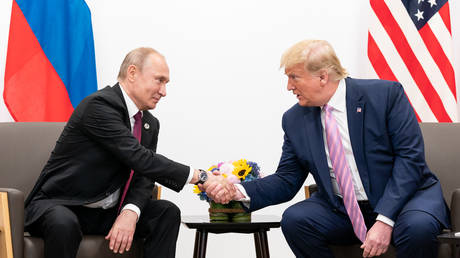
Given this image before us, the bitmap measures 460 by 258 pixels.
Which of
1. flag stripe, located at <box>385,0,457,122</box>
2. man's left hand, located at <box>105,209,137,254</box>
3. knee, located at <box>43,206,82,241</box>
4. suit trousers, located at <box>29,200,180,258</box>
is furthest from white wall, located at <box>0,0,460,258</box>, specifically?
knee, located at <box>43,206,82,241</box>

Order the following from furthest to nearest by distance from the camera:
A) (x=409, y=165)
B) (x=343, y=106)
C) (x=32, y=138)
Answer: (x=32, y=138) < (x=343, y=106) < (x=409, y=165)

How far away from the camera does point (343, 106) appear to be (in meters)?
3.00

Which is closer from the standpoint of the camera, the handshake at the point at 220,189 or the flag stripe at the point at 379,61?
the handshake at the point at 220,189

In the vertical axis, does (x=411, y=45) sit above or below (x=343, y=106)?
above

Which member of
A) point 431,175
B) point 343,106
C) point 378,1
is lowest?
point 431,175

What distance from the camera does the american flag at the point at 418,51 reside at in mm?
4012

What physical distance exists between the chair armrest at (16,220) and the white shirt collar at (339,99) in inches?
59.1

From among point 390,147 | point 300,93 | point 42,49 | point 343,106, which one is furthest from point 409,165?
point 42,49

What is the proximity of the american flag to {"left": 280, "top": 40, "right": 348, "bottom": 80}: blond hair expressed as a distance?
1.17 meters

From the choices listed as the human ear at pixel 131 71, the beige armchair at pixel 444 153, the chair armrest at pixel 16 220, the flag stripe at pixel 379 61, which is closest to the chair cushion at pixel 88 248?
the chair armrest at pixel 16 220

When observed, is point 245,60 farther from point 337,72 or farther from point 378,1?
point 337,72

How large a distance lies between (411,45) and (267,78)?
987mm

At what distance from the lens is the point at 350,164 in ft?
9.62

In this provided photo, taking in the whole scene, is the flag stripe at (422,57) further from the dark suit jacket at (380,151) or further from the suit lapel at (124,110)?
the suit lapel at (124,110)
